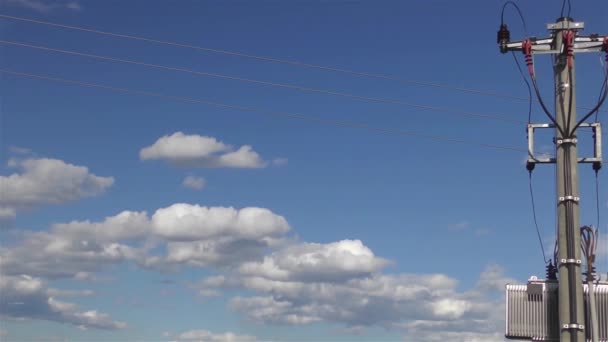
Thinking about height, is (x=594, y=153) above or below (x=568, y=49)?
below

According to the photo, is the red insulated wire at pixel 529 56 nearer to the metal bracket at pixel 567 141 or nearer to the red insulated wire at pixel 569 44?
the red insulated wire at pixel 569 44

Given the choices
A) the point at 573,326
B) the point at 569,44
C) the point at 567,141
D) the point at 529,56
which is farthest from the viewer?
the point at 529,56

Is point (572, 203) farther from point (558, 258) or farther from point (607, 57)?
point (607, 57)

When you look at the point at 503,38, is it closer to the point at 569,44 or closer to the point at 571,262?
the point at 569,44

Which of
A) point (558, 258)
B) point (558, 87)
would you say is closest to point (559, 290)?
point (558, 258)

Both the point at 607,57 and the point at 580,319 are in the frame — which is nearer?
the point at 580,319

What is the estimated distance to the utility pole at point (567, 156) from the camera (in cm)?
2112

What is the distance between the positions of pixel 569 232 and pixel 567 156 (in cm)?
176

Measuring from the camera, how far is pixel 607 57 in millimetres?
22531

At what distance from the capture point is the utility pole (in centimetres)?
2112

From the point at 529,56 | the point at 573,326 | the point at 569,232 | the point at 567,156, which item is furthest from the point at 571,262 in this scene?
the point at 529,56

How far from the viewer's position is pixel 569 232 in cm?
2127

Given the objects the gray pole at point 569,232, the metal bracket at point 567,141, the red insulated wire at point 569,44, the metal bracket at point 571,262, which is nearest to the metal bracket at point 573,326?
the gray pole at point 569,232

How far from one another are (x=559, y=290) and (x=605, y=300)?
1.06 meters
